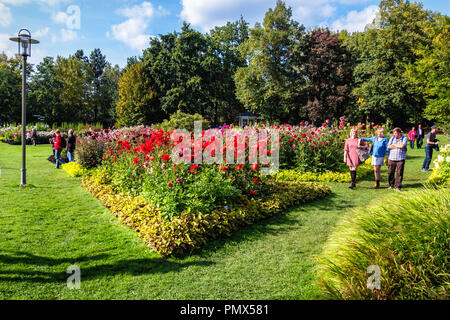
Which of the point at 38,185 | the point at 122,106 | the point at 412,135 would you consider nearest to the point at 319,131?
the point at 38,185

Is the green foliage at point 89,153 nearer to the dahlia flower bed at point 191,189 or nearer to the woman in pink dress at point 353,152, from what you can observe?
the dahlia flower bed at point 191,189

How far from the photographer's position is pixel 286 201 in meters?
6.55

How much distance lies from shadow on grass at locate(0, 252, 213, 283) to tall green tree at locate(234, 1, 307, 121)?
29528 mm

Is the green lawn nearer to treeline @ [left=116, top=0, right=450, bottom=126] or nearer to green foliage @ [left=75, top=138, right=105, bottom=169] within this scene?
green foliage @ [left=75, top=138, right=105, bottom=169]

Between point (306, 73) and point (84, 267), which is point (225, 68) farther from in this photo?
point (84, 267)

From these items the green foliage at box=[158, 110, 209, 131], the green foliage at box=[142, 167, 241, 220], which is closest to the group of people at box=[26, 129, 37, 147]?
the green foliage at box=[158, 110, 209, 131]

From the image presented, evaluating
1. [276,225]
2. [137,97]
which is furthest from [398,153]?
[137,97]

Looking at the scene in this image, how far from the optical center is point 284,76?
32.9 metres

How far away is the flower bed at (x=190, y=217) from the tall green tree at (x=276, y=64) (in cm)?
2658

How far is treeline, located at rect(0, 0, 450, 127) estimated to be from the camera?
26844mm

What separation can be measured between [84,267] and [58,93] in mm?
48941

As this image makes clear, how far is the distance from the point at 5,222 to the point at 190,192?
3516 millimetres

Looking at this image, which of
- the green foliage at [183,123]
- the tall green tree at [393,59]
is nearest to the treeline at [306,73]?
the tall green tree at [393,59]

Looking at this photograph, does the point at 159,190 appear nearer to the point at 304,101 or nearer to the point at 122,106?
the point at 304,101
